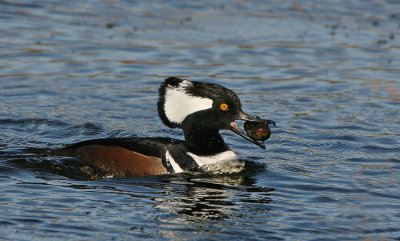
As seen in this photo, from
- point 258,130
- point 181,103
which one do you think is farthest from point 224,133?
point 181,103

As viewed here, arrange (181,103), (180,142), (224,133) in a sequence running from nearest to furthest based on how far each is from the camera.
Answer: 1. (181,103)
2. (180,142)
3. (224,133)

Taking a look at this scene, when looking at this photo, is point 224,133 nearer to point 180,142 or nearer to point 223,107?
point 180,142

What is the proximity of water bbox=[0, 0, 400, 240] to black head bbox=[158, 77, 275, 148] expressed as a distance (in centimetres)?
69

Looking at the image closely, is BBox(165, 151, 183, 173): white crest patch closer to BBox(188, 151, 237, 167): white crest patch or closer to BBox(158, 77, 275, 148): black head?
BBox(188, 151, 237, 167): white crest patch

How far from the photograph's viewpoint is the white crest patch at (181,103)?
8.87m

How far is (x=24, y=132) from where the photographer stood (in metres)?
10.8

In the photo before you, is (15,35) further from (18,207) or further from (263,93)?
(18,207)

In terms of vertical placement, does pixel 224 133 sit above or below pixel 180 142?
below

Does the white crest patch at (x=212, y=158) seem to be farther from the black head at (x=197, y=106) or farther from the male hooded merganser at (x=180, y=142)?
the black head at (x=197, y=106)

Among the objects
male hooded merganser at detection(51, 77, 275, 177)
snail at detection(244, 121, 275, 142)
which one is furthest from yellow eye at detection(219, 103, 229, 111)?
snail at detection(244, 121, 275, 142)

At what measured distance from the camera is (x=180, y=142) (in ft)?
30.5

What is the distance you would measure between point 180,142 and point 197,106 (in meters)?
0.57

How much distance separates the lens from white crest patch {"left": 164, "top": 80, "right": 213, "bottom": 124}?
8.87m

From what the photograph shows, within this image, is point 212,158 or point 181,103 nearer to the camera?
point 181,103
